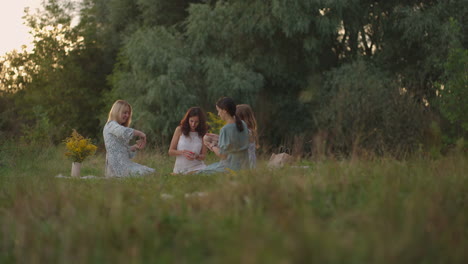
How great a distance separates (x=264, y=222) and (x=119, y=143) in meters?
6.56

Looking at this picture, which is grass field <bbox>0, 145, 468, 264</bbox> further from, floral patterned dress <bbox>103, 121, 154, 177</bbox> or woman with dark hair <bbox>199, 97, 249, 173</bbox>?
floral patterned dress <bbox>103, 121, 154, 177</bbox>

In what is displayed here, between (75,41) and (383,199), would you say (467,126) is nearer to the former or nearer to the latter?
(383,199)

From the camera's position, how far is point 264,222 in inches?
132

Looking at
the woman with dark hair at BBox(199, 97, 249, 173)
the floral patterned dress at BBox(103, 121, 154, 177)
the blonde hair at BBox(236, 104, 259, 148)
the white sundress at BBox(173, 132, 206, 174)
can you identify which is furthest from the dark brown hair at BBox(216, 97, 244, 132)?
the floral patterned dress at BBox(103, 121, 154, 177)

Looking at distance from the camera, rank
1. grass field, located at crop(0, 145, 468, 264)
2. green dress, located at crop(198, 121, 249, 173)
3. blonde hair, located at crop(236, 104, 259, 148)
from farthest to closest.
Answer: blonde hair, located at crop(236, 104, 259, 148) < green dress, located at crop(198, 121, 249, 173) < grass field, located at crop(0, 145, 468, 264)

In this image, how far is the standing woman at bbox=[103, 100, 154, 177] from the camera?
361 inches

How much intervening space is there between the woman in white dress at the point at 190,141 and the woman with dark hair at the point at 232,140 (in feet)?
5.95

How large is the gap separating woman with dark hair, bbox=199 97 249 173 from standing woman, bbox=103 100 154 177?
2.19 m

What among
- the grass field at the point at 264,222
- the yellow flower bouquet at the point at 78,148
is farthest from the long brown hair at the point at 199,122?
the grass field at the point at 264,222

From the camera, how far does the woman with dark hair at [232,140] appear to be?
731cm

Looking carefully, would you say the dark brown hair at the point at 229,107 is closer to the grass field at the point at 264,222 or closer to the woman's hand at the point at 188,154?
the woman's hand at the point at 188,154

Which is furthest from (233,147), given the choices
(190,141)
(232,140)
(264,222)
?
(264,222)

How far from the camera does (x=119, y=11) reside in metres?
27.8

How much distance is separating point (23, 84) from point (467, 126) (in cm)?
2783
